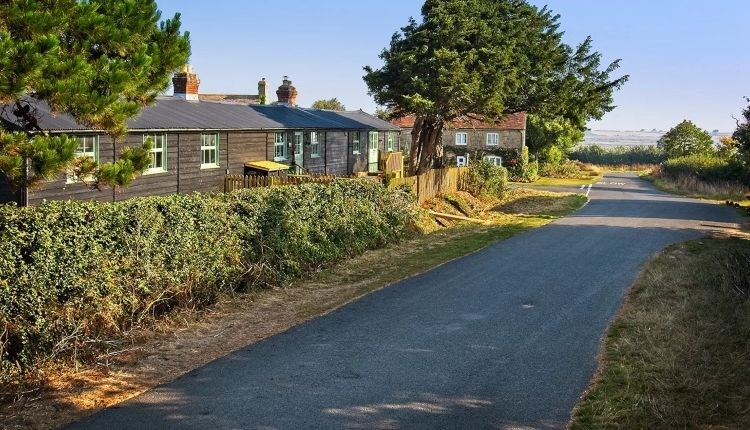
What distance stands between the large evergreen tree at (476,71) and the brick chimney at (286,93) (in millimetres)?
7839

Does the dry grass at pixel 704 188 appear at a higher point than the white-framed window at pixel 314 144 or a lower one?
lower

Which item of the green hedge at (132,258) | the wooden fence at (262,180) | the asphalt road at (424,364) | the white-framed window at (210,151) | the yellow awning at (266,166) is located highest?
the white-framed window at (210,151)

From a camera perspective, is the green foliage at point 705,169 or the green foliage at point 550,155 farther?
the green foliage at point 550,155

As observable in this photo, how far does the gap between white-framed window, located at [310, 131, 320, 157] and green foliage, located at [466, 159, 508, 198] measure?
27.3ft

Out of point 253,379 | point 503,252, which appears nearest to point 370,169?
point 503,252

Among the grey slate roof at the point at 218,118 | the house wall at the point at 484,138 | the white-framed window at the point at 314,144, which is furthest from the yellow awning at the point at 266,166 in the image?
the house wall at the point at 484,138

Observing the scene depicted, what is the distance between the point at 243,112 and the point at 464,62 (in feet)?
33.8

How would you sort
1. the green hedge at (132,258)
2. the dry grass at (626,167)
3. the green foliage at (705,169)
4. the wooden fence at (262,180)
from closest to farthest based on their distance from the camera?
the green hedge at (132,258) → the wooden fence at (262,180) → the green foliage at (705,169) → the dry grass at (626,167)

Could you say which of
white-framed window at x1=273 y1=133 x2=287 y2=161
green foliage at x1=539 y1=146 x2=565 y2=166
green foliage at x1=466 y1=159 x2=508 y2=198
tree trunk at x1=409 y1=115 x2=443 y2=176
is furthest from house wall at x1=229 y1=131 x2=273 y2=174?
green foliage at x1=539 y1=146 x2=565 y2=166

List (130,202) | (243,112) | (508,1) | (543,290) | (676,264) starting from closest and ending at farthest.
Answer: (130,202) < (543,290) < (676,264) < (243,112) < (508,1)

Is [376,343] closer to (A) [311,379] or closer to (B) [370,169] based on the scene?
(A) [311,379]

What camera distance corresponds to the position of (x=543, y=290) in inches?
602

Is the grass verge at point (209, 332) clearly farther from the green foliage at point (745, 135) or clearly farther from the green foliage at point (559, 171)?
the green foliage at point (559, 171)

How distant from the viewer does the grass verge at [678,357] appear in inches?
320
